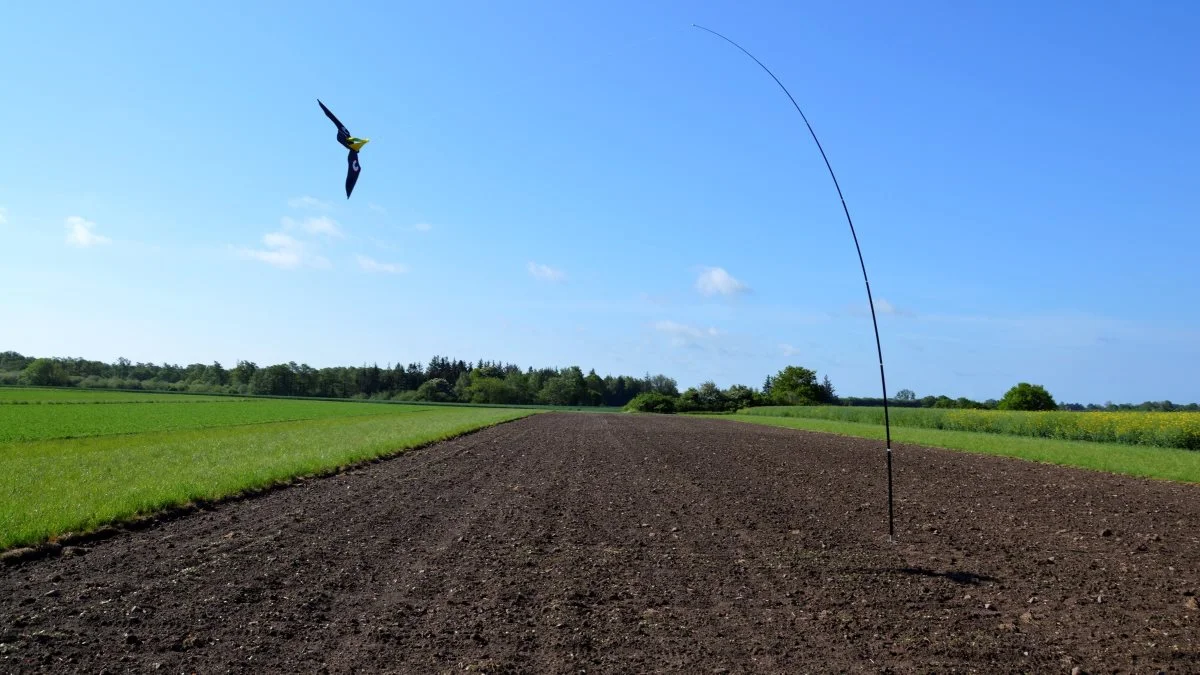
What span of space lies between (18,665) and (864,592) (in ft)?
24.1

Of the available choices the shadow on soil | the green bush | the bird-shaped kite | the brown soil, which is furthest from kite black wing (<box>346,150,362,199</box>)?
the green bush

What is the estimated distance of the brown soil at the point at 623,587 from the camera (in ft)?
20.1

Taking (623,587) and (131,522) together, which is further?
(131,522)

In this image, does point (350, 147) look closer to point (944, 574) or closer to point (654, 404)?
point (944, 574)

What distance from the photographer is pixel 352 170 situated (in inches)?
413

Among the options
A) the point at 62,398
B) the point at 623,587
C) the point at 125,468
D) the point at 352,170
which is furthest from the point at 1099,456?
the point at 62,398

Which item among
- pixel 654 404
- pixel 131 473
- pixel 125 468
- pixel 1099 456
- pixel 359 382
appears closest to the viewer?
pixel 131 473

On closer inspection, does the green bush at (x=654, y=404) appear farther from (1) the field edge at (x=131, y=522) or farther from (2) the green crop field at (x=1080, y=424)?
(1) the field edge at (x=131, y=522)

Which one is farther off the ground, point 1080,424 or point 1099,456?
point 1080,424

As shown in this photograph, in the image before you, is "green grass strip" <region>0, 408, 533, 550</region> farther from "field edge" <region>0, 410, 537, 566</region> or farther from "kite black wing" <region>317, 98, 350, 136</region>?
"kite black wing" <region>317, 98, 350, 136</region>

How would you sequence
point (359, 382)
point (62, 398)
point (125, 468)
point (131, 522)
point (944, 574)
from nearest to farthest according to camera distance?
point (944, 574), point (131, 522), point (125, 468), point (62, 398), point (359, 382)

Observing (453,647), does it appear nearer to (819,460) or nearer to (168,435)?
(819,460)

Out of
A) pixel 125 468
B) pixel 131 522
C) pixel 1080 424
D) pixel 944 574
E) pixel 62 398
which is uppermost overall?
pixel 1080 424

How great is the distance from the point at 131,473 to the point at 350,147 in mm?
11715
